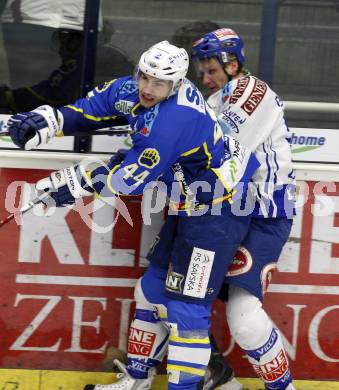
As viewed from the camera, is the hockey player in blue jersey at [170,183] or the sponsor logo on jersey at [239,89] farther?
the sponsor logo on jersey at [239,89]

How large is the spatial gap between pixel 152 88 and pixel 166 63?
0.37 feet

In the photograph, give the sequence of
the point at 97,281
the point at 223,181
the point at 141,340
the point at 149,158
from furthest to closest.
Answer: the point at 97,281 < the point at 141,340 < the point at 223,181 < the point at 149,158

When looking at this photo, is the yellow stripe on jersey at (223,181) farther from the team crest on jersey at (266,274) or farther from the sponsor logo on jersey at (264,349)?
the sponsor logo on jersey at (264,349)

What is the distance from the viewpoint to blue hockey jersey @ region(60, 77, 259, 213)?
403 cm

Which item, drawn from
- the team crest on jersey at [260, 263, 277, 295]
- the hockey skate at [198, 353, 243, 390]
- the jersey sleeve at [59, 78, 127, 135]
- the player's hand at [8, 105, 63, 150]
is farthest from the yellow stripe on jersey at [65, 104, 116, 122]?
the hockey skate at [198, 353, 243, 390]

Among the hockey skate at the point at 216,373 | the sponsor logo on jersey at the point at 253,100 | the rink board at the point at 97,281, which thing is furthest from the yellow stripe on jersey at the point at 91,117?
the hockey skate at the point at 216,373

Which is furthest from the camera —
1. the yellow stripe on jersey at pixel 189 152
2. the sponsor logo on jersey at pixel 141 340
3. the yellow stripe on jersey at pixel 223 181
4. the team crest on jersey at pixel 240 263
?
the sponsor logo on jersey at pixel 141 340

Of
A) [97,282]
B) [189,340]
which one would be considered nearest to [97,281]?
[97,282]

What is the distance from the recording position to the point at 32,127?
416 centimetres

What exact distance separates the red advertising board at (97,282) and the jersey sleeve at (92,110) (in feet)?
1.16

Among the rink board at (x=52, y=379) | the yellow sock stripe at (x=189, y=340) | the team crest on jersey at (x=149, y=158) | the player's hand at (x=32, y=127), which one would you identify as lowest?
the rink board at (x=52, y=379)

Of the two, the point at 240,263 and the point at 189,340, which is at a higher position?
the point at 240,263

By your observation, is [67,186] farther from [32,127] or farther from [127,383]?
[127,383]

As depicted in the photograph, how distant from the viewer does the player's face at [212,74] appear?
176 inches
